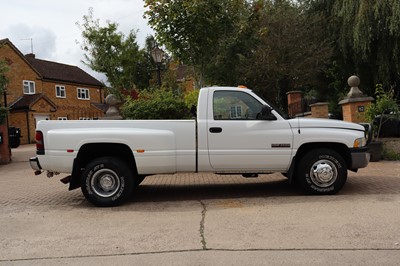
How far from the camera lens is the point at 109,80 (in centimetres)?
3125

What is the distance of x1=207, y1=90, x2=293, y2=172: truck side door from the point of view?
6.99 metres

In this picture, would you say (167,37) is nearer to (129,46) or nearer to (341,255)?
(341,255)

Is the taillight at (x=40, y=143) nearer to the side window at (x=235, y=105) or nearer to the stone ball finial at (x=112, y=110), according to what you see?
the side window at (x=235, y=105)

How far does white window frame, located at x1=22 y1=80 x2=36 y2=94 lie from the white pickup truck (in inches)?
1241

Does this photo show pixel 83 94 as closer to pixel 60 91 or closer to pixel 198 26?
pixel 60 91

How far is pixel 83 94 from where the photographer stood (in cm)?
4319

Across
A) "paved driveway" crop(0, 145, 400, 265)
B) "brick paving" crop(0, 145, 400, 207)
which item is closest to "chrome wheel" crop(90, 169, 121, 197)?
"paved driveway" crop(0, 145, 400, 265)

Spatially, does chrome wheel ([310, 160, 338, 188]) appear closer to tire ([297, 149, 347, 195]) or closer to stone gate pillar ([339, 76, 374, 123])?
tire ([297, 149, 347, 195])

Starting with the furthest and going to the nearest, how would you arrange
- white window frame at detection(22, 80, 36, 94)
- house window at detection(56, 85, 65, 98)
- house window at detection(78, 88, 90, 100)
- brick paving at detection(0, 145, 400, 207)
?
house window at detection(78, 88, 90, 100), house window at detection(56, 85, 65, 98), white window frame at detection(22, 80, 36, 94), brick paving at detection(0, 145, 400, 207)

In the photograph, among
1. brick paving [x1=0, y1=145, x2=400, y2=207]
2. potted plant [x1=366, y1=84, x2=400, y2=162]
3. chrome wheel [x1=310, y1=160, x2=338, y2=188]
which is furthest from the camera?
potted plant [x1=366, y1=84, x2=400, y2=162]

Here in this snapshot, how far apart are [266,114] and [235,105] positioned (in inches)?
22.4

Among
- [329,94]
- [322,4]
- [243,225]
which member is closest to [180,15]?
[243,225]

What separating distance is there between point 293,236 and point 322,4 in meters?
18.7

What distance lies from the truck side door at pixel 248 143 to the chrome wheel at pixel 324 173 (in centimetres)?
47
